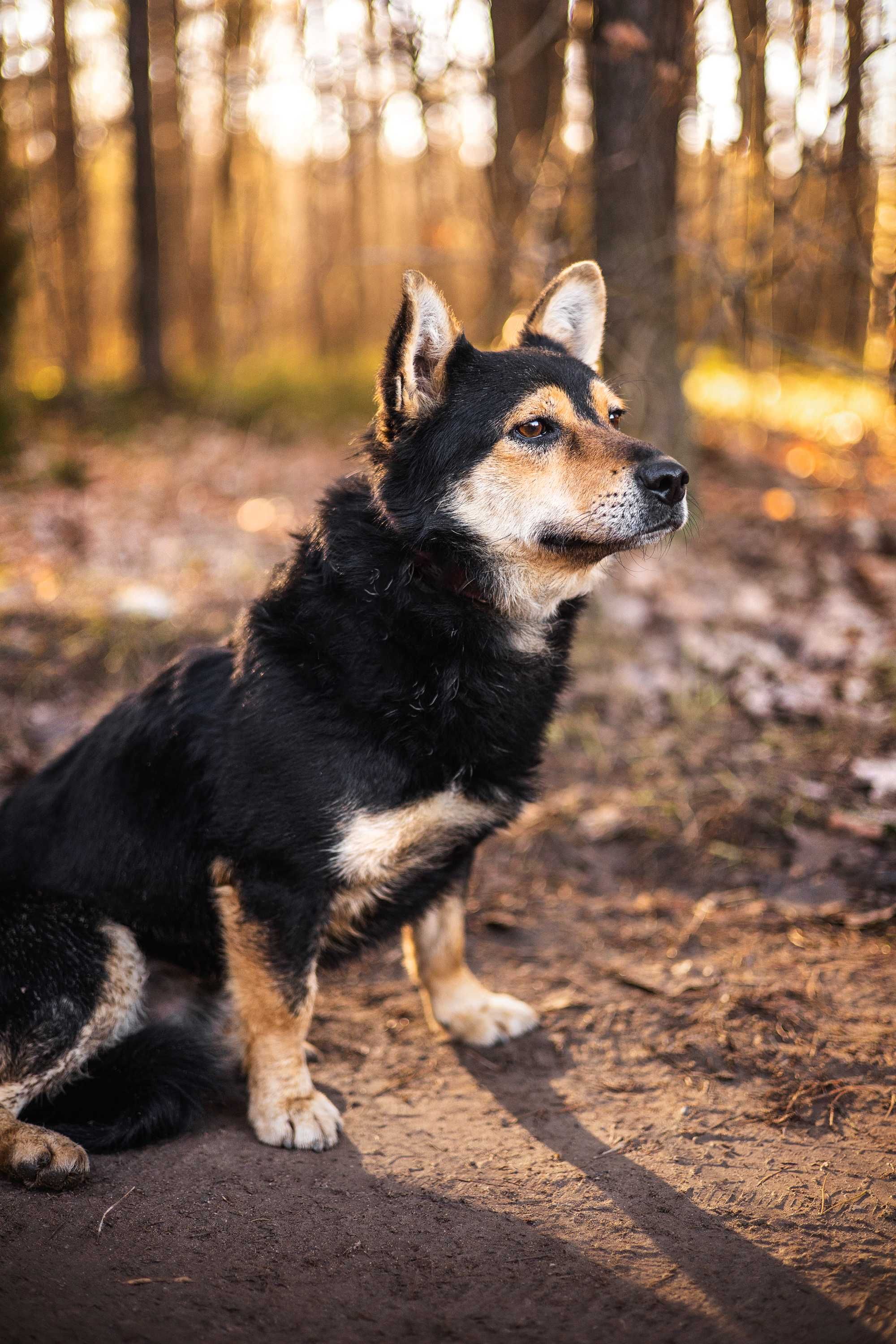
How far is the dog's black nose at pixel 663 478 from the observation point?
3.09 m

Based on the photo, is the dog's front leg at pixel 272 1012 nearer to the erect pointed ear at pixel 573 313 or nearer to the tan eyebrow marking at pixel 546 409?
the tan eyebrow marking at pixel 546 409

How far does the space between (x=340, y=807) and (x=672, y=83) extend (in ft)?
18.5

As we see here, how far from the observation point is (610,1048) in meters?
3.55

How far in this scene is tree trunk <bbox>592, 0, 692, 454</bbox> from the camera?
247 inches

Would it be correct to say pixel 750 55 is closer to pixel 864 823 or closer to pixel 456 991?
pixel 864 823

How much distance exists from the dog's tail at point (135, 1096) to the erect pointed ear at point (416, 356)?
2116mm

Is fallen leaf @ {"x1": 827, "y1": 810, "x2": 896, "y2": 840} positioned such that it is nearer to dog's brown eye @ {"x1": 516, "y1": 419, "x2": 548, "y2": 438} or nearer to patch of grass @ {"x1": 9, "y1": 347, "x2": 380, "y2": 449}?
dog's brown eye @ {"x1": 516, "y1": 419, "x2": 548, "y2": 438}

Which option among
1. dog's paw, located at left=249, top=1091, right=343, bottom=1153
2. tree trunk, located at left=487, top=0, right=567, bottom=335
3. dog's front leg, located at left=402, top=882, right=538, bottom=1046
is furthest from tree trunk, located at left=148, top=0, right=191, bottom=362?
dog's paw, located at left=249, top=1091, right=343, bottom=1153

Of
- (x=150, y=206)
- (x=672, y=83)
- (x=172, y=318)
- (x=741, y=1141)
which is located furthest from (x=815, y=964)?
(x=172, y=318)

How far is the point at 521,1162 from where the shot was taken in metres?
2.94

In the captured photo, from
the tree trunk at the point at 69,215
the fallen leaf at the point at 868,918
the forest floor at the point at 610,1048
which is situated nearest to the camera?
the forest floor at the point at 610,1048

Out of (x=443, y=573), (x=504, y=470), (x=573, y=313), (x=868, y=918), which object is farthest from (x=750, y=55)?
(x=868, y=918)

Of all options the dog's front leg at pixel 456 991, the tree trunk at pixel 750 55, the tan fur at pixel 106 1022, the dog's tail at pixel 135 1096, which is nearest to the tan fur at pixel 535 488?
the dog's front leg at pixel 456 991

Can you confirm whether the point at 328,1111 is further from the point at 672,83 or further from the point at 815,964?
the point at 672,83
